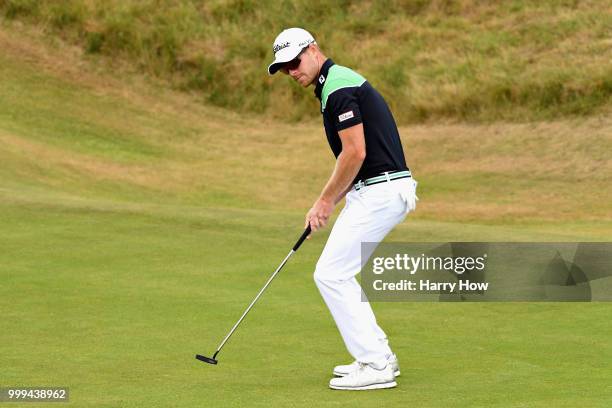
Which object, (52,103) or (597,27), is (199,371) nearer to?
(52,103)

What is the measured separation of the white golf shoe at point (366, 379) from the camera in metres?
7.56

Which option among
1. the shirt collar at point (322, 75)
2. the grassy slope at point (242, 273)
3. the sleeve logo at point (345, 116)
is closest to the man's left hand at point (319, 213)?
the sleeve logo at point (345, 116)

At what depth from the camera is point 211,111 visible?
3475cm

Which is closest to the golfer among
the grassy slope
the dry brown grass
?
the grassy slope

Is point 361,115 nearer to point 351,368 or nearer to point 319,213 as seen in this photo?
point 319,213

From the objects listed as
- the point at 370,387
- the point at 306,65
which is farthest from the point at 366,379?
the point at 306,65

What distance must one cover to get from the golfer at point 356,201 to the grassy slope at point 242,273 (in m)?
0.29

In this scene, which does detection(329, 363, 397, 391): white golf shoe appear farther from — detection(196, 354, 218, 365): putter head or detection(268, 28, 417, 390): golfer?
detection(196, 354, 218, 365): putter head

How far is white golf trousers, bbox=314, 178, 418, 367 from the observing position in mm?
7664

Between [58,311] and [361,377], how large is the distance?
12.0ft

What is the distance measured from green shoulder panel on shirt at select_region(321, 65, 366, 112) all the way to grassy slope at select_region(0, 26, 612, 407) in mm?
1815

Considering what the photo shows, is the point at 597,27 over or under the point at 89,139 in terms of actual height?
over

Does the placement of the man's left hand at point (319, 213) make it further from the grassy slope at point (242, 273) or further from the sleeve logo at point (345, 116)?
the grassy slope at point (242, 273)

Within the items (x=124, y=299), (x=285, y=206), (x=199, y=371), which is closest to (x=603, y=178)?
(x=285, y=206)
